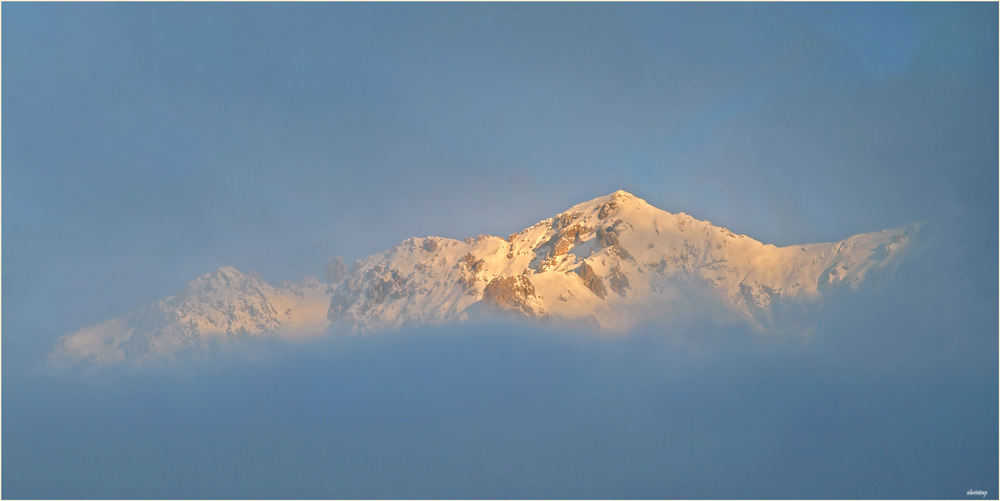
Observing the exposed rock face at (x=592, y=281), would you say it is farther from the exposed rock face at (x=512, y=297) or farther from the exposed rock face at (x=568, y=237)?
the exposed rock face at (x=568, y=237)

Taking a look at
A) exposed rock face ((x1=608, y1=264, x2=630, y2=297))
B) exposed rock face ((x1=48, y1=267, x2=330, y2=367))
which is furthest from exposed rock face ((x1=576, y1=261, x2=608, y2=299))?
exposed rock face ((x1=48, y1=267, x2=330, y2=367))

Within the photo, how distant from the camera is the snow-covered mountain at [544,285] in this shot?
4926 inches

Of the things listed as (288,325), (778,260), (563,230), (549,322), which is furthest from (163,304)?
(778,260)

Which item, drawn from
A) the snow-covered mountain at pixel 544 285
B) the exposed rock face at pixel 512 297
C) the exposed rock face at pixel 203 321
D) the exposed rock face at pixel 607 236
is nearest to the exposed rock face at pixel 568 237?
the snow-covered mountain at pixel 544 285

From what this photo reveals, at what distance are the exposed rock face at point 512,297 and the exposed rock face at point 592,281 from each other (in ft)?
36.3

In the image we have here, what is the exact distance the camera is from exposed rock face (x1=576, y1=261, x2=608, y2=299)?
139m

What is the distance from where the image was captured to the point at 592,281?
141m

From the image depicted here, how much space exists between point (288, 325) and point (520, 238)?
5466 centimetres

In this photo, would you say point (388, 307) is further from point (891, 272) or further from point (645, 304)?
point (891, 272)

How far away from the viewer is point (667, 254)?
147250mm

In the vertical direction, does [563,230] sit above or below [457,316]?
above

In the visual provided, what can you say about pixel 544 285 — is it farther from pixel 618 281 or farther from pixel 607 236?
pixel 607 236

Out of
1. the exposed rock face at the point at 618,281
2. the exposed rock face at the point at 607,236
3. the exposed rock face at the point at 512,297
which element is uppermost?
the exposed rock face at the point at 607,236

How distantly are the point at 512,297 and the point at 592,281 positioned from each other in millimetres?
15884
